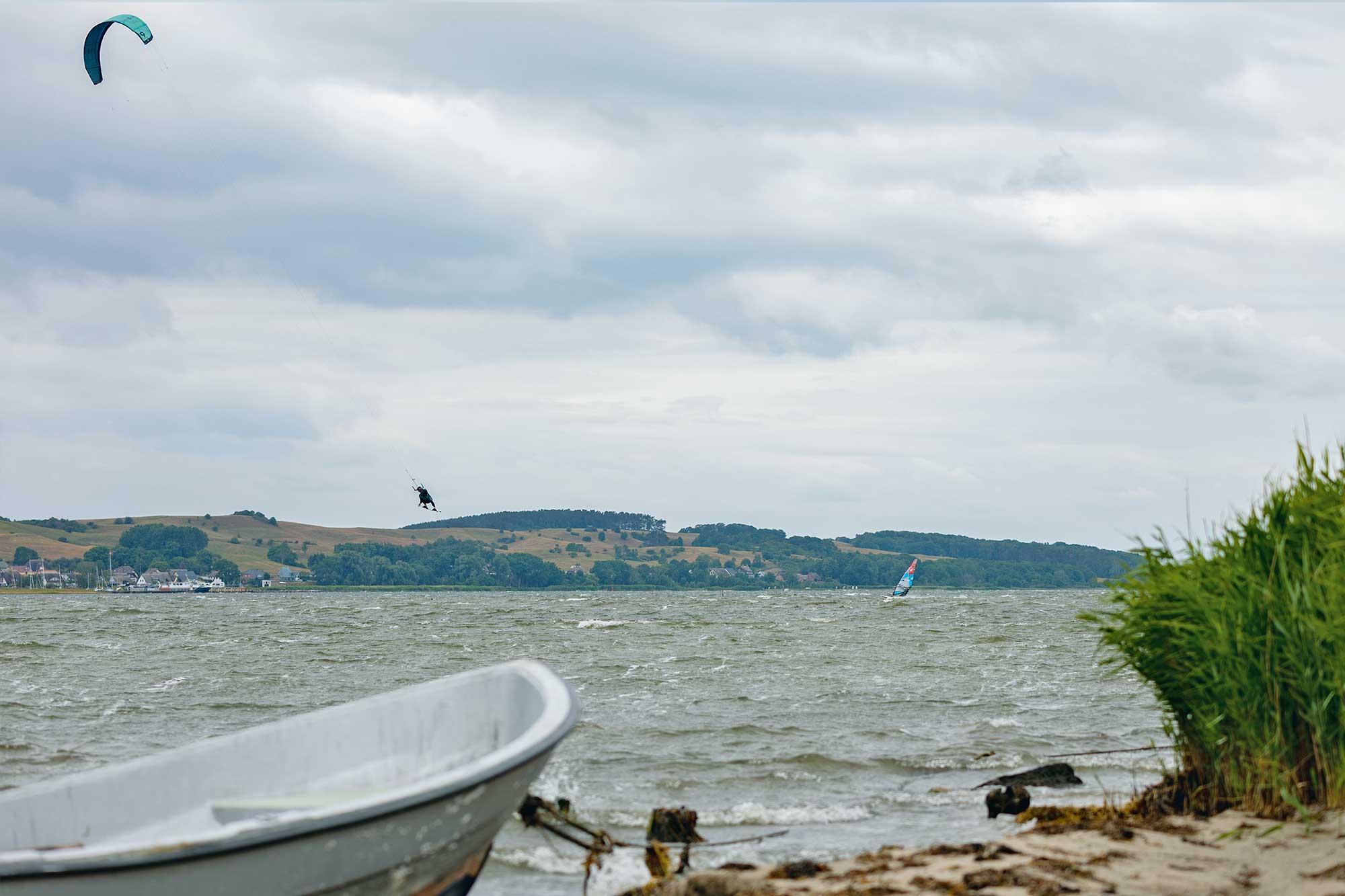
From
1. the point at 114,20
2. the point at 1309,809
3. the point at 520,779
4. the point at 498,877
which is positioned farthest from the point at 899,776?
the point at 114,20

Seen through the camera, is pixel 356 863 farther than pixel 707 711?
No

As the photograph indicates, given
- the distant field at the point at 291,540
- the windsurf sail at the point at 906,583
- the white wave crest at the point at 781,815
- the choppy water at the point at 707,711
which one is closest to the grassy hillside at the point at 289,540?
the distant field at the point at 291,540

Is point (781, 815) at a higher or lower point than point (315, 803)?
lower

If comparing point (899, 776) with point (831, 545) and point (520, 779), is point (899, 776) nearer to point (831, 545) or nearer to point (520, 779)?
point (520, 779)

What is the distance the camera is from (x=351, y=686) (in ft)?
84.6

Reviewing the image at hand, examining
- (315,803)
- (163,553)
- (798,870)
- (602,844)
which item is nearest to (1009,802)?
(798,870)

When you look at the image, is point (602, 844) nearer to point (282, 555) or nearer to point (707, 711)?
point (707, 711)

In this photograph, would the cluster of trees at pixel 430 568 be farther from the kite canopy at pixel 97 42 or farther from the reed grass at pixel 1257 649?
the reed grass at pixel 1257 649

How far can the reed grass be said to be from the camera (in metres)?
7.19

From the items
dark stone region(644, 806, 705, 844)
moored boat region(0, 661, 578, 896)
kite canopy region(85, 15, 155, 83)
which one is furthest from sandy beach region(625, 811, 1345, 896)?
kite canopy region(85, 15, 155, 83)

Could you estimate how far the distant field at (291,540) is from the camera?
158 m

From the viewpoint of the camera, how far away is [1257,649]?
7551 mm

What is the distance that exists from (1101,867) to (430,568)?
15513 cm

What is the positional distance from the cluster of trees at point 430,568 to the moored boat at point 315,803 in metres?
141
